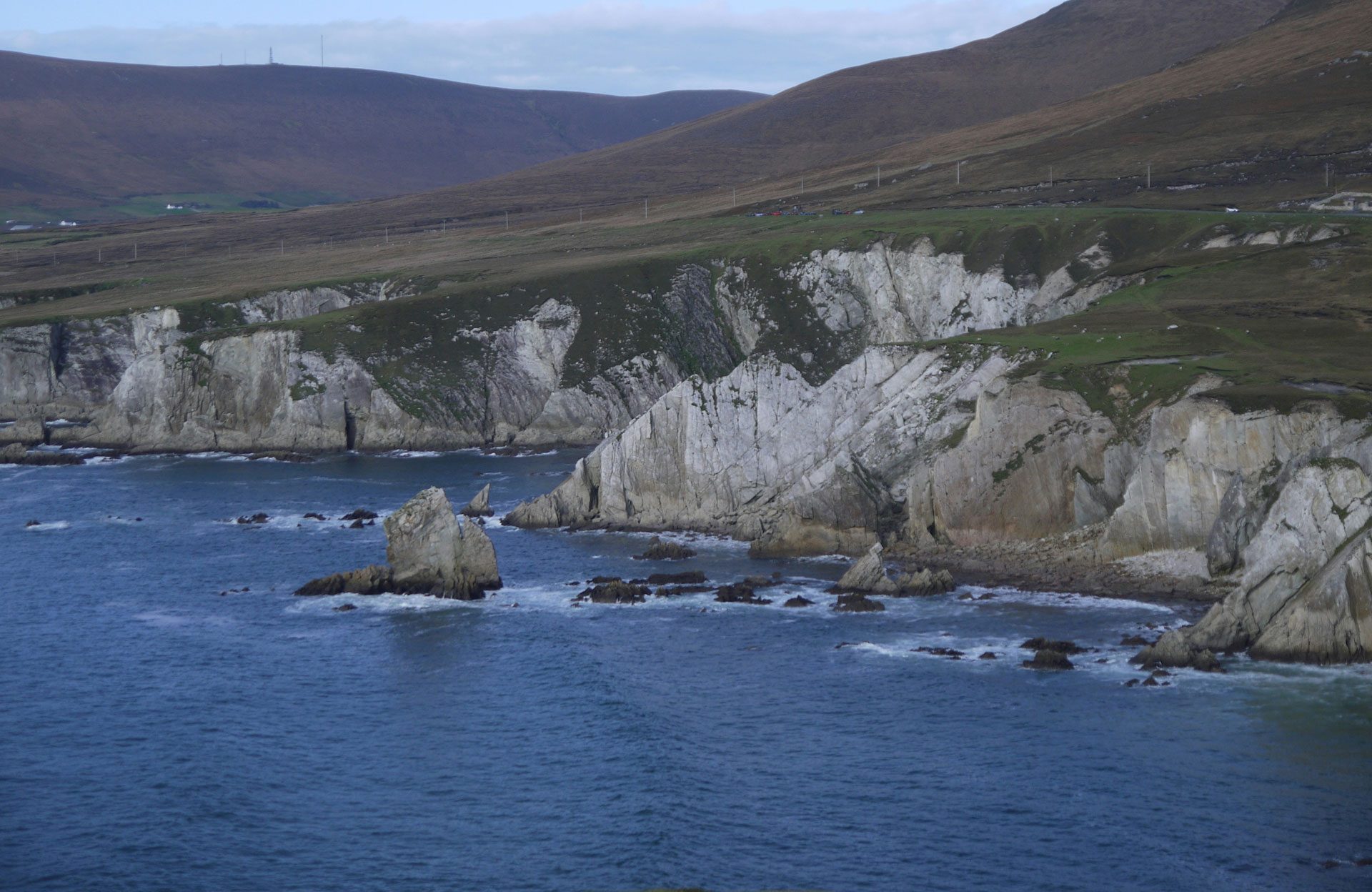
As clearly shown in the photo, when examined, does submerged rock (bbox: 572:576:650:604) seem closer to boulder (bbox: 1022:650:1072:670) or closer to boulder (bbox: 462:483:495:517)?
boulder (bbox: 1022:650:1072:670)

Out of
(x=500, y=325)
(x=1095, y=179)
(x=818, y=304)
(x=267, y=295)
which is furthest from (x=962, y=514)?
(x=267, y=295)

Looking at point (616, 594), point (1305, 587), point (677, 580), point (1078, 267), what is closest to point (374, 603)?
point (616, 594)

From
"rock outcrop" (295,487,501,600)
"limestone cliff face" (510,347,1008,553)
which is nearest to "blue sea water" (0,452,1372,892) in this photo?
"rock outcrop" (295,487,501,600)

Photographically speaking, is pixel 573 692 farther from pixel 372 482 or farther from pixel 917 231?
pixel 917 231

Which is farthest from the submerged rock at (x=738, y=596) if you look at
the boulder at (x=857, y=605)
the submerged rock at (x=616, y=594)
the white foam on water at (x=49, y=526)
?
the white foam on water at (x=49, y=526)

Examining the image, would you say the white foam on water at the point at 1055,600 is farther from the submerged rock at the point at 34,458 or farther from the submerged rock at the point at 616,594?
the submerged rock at the point at 34,458

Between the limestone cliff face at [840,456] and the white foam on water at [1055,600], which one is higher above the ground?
the limestone cliff face at [840,456]
